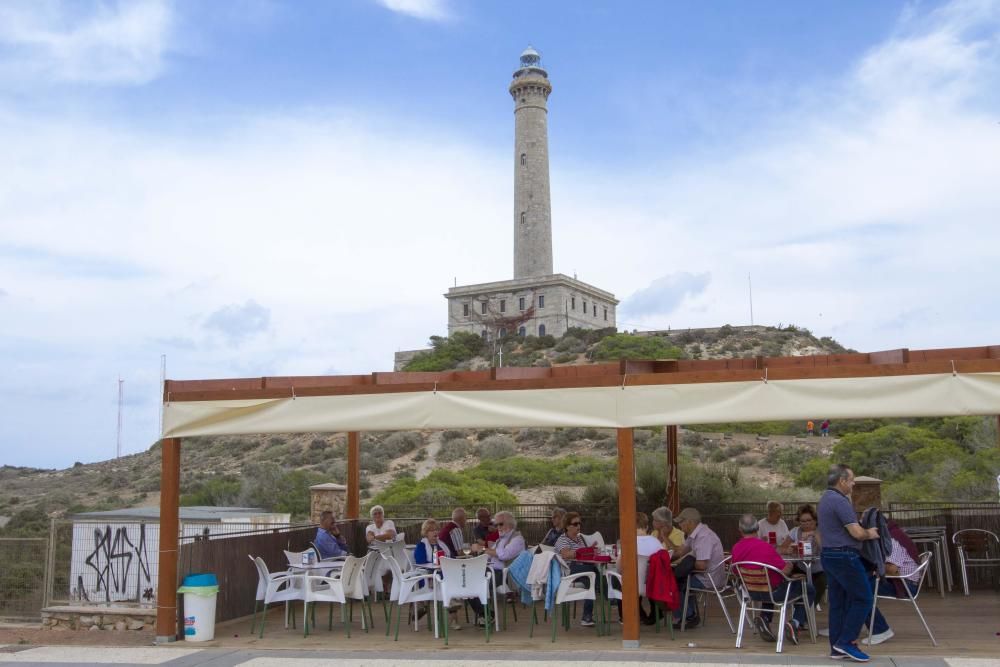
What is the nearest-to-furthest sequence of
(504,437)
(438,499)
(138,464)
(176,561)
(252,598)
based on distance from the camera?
(176,561), (252,598), (438,499), (504,437), (138,464)

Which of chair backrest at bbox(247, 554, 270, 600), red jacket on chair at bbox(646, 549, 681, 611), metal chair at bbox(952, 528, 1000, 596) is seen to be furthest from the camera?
metal chair at bbox(952, 528, 1000, 596)

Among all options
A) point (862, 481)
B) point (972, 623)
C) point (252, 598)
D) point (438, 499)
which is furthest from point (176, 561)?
point (438, 499)

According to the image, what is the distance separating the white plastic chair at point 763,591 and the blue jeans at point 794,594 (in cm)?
3

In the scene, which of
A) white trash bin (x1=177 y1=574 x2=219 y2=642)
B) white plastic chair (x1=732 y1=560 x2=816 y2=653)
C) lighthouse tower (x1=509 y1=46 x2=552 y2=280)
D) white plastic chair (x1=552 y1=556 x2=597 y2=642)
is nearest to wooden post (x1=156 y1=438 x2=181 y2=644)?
white trash bin (x1=177 y1=574 x2=219 y2=642)

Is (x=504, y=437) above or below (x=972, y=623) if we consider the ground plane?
above

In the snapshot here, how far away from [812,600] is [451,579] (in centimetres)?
339

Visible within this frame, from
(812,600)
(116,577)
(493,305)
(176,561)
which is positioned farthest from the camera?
(493,305)

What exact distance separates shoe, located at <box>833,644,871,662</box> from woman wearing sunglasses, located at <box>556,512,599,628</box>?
8.59 ft

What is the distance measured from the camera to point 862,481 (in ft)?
44.9

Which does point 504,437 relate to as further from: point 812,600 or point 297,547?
point 812,600

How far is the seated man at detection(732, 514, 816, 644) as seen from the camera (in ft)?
27.4

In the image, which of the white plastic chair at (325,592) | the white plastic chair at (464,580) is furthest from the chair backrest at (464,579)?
the white plastic chair at (325,592)

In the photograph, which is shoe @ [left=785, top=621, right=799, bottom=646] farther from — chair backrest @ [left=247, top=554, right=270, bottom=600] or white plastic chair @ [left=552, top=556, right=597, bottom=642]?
chair backrest @ [left=247, top=554, right=270, bottom=600]

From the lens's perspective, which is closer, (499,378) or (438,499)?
(499,378)
